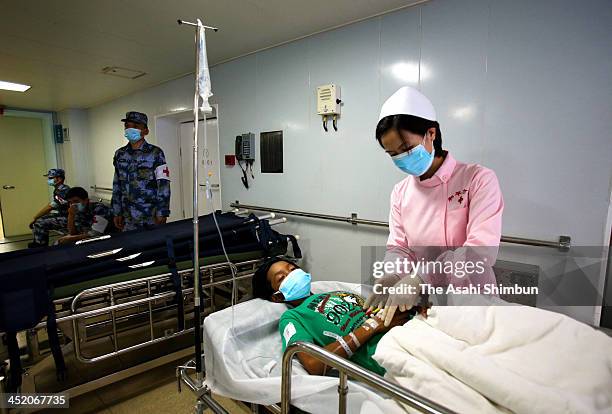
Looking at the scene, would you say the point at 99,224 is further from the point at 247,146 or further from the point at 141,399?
the point at 141,399

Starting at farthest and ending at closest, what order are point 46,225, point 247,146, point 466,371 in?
point 46,225 < point 247,146 < point 466,371

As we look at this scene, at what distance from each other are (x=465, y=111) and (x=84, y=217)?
395cm

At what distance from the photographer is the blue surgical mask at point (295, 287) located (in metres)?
1.72

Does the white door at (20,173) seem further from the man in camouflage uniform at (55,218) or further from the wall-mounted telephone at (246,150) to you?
the wall-mounted telephone at (246,150)

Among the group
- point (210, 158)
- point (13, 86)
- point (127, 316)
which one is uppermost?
point (13, 86)

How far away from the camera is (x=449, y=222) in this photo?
1384 mm

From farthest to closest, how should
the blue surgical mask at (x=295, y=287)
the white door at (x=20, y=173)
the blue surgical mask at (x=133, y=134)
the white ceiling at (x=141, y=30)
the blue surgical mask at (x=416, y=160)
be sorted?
the white door at (x=20, y=173)
the blue surgical mask at (x=133, y=134)
the white ceiling at (x=141, y=30)
the blue surgical mask at (x=295, y=287)
the blue surgical mask at (x=416, y=160)

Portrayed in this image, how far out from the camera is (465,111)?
196 centimetres

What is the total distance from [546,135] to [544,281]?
777 millimetres

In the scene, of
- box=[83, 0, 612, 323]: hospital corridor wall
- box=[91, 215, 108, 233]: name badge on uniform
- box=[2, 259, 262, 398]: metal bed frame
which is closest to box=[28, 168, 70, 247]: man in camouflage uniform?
box=[91, 215, 108, 233]: name badge on uniform

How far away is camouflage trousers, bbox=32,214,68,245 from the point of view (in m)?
4.15

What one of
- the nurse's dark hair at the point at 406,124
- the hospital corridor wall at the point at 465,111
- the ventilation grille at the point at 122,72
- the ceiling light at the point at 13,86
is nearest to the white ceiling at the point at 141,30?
the ventilation grille at the point at 122,72

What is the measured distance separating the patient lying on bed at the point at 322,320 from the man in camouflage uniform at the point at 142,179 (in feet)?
5.26

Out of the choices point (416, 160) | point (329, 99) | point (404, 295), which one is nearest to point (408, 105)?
point (416, 160)
